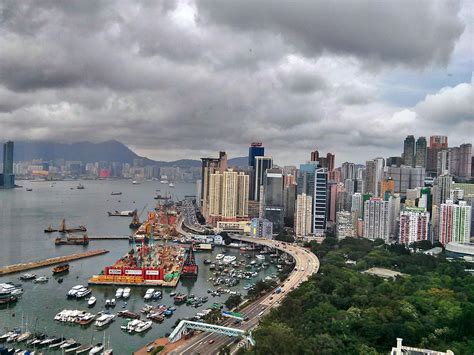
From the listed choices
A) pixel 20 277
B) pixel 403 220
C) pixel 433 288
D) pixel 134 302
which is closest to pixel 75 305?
pixel 134 302

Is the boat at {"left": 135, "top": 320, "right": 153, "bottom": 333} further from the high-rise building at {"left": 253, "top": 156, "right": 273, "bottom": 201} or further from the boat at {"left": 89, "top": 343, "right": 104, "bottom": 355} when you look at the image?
the high-rise building at {"left": 253, "top": 156, "right": 273, "bottom": 201}

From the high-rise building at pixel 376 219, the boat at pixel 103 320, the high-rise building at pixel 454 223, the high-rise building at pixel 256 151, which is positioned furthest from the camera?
the high-rise building at pixel 256 151

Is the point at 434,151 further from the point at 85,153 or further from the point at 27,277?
the point at 85,153

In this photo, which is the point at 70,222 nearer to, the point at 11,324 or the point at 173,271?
the point at 173,271

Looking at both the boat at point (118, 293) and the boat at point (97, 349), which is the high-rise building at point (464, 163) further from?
the boat at point (97, 349)

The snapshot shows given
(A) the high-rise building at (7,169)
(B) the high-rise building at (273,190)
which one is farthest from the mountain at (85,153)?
(B) the high-rise building at (273,190)

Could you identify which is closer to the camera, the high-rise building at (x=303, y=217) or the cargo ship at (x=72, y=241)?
the cargo ship at (x=72, y=241)

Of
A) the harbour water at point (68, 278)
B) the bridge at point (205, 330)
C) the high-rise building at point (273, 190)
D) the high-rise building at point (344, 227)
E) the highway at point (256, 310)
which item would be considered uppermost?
the high-rise building at point (273, 190)

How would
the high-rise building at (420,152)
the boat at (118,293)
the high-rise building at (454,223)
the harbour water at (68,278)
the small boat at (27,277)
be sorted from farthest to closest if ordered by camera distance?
the high-rise building at (420,152)
the high-rise building at (454,223)
the small boat at (27,277)
the boat at (118,293)
the harbour water at (68,278)

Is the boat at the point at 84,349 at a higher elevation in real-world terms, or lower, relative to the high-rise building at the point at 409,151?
lower
